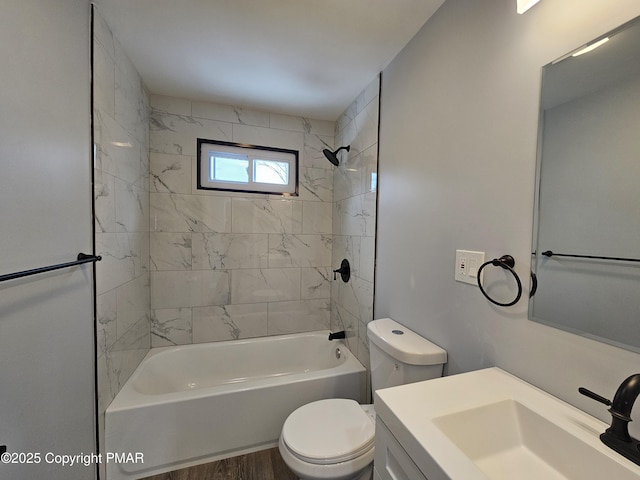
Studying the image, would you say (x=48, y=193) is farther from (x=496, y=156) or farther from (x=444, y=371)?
(x=444, y=371)

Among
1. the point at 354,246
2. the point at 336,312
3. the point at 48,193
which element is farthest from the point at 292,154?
the point at 48,193

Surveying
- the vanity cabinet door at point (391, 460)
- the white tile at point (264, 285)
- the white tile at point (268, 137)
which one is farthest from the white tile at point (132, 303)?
the vanity cabinet door at point (391, 460)

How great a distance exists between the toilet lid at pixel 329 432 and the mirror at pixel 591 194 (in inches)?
36.5

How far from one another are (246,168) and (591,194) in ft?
7.33

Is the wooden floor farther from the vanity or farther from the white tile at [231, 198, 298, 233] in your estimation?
the white tile at [231, 198, 298, 233]

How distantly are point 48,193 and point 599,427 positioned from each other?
1.79 meters

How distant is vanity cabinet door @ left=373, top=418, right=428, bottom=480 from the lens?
0.65 metres

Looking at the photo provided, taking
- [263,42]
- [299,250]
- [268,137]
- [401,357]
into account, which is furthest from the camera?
[299,250]

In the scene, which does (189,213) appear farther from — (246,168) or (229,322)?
(229,322)

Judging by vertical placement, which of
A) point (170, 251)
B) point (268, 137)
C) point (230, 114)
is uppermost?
point (230, 114)

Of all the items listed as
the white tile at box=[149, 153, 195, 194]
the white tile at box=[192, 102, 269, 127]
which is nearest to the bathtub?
the white tile at box=[149, 153, 195, 194]

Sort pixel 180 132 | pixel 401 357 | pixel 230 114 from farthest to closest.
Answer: pixel 230 114, pixel 180 132, pixel 401 357

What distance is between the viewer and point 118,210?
1522 mm

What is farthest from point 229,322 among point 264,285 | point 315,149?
point 315,149
